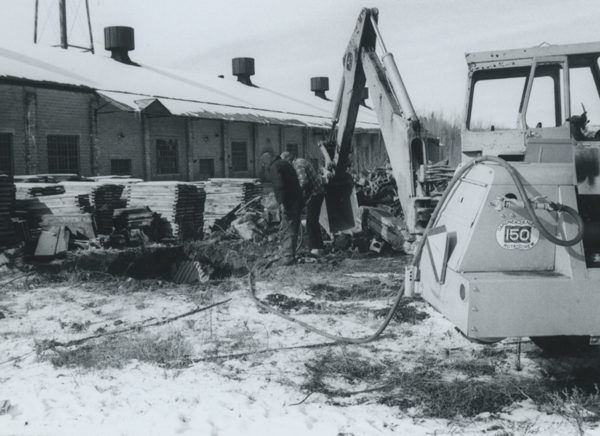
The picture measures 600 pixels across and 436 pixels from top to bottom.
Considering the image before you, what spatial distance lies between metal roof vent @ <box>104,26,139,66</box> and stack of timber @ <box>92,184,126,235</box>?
46.1ft

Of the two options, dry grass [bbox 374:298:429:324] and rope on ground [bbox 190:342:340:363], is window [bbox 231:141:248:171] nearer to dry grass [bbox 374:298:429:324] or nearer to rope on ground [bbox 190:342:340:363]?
dry grass [bbox 374:298:429:324]

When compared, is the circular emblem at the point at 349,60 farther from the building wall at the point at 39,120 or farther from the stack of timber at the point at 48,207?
the building wall at the point at 39,120

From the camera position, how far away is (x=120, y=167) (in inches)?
820

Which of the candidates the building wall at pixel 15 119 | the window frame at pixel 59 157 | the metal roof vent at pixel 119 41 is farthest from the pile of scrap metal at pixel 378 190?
→ the metal roof vent at pixel 119 41

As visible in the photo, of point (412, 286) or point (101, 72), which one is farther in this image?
point (101, 72)

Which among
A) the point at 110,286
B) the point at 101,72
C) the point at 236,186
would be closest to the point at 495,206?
the point at 110,286

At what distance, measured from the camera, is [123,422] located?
180 inches

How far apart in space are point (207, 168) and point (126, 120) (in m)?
4.71

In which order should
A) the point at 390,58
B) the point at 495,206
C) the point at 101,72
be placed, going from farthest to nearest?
the point at 101,72 → the point at 390,58 → the point at 495,206

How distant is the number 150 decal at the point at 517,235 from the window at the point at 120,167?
18.0 m

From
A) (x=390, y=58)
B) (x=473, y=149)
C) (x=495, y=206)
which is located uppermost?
(x=390, y=58)

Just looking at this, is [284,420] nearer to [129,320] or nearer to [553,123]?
[129,320]

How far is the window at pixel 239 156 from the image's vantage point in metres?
26.7

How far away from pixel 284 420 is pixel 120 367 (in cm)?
188
